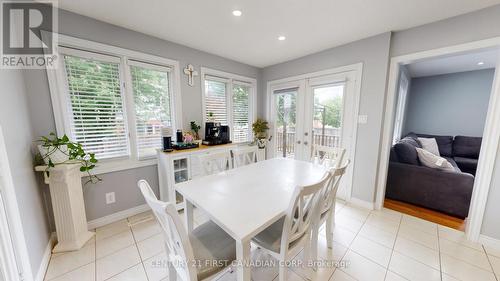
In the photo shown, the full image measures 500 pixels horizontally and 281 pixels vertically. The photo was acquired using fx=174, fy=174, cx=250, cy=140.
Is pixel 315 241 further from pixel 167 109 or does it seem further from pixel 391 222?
pixel 167 109

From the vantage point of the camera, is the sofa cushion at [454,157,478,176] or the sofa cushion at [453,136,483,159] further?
the sofa cushion at [453,136,483,159]

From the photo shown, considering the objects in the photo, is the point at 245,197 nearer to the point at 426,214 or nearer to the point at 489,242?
the point at 489,242

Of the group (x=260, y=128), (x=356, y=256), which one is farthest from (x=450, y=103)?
(x=356, y=256)

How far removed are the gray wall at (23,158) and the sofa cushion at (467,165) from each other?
20.9 ft

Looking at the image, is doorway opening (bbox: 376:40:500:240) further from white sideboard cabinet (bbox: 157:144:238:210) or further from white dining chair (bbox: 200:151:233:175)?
white sideboard cabinet (bbox: 157:144:238:210)

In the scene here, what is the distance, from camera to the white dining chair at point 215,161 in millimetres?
1813

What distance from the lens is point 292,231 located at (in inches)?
44.2

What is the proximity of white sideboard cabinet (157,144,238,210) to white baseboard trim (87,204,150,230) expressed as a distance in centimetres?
30

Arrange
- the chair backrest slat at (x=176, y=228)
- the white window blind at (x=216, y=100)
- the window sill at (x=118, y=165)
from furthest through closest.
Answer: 1. the white window blind at (x=216, y=100)
2. the window sill at (x=118, y=165)
3. the chair backrest slat at (x=176, y=228)

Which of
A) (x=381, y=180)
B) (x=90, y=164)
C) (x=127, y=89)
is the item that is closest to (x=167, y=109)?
(x=127, y=89)

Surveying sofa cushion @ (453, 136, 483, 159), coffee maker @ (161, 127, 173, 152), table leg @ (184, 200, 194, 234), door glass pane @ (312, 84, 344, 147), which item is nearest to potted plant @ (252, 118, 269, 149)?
door glass pane @ (312, 84, 344, 147)

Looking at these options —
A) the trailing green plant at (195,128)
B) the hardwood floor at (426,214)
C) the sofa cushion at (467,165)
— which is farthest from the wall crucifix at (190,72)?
the sofa cushion at (467,165)

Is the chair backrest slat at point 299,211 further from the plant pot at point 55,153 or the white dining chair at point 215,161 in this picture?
the plant pot at point 55,153

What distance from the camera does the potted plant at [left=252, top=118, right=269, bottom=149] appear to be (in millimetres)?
3686
